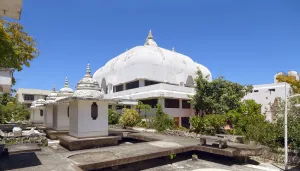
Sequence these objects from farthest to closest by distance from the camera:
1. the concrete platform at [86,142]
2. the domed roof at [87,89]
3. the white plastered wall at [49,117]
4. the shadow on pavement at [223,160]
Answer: the white plastered wall at [49,117] → the domed roof at [87,89] → the concrete platform at [86,142] → the shadow on pavement at [223,160]

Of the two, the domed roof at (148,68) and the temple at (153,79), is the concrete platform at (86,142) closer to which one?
the temple at (153,79)

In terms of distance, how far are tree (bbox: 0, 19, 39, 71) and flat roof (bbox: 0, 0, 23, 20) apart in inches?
34.6

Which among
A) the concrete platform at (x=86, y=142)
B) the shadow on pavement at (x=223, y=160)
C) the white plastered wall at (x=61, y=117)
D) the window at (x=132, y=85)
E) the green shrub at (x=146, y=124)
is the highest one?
the window at (x=132, y=85)

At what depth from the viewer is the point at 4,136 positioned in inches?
483

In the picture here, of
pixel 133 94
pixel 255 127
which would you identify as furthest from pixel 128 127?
pixel 255 127

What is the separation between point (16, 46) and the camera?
746 cm

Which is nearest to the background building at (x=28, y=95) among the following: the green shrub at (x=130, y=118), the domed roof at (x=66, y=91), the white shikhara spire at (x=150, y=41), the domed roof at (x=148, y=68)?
the domed roof at (x=148, y=68)

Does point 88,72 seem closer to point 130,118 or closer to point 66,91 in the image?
point 66,91

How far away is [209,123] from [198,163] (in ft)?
18.7

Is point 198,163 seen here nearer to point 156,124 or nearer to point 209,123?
point 209,123

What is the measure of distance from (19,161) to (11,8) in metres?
5.05

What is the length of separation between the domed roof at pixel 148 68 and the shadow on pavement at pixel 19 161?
19006 mm

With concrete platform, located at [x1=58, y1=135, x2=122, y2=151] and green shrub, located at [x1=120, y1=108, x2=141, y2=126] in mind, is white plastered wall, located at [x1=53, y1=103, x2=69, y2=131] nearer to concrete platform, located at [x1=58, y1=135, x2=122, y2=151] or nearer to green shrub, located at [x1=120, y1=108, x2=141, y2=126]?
concrete platform, located at [x1=58, y1=135, x2=122, y2=151]

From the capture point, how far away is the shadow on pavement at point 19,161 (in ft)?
22.2
